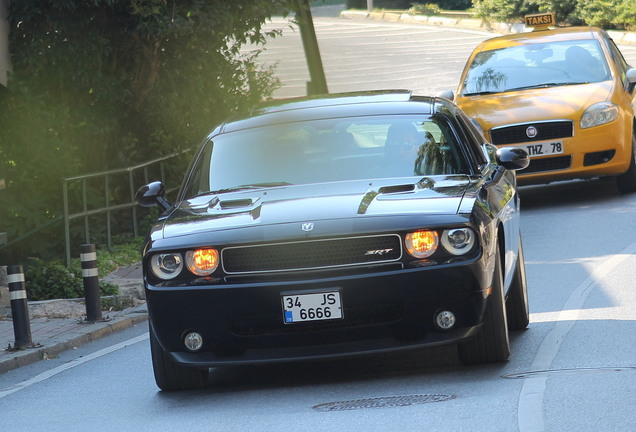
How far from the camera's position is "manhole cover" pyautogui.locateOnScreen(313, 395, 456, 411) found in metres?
6.91

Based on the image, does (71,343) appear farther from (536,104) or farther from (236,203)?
(536,104)

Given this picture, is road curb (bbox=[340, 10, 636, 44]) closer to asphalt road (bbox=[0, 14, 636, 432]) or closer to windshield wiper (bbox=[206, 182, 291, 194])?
asphalt road (bbox=[0, 14, 636, 432])

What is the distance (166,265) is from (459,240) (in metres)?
1.52

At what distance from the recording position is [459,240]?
7.17 metres

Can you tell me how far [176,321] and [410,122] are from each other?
6.83ft

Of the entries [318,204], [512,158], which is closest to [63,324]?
[512,158]

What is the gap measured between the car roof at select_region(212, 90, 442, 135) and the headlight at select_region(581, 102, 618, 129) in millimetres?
6472

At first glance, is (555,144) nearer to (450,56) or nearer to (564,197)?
(564,197)

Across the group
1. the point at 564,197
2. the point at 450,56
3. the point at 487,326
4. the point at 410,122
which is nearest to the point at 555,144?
the point at 564,197

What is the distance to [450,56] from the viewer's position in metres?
38.3

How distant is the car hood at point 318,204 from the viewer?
730 cm

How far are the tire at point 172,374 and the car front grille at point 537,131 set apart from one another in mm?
8188

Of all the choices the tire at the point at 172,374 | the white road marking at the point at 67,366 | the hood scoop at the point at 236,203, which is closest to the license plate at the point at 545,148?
the white road marking at the point at 67,366

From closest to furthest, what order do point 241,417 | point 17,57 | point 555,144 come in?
point 241,417 < point 555,144 < point 17,57
